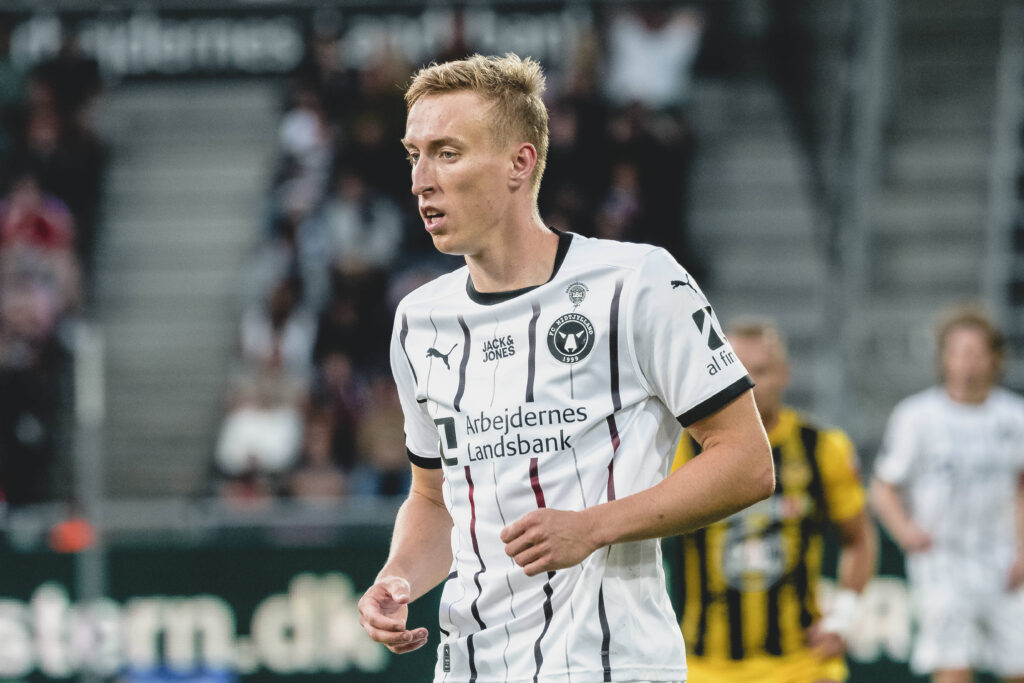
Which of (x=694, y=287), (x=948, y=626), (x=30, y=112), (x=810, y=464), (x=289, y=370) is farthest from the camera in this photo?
(x=30, y=112)

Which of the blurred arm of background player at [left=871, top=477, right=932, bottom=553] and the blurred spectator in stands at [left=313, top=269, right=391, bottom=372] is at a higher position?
the blurred spectator in stands at [left=313, top=269, right=391, bottom=372]

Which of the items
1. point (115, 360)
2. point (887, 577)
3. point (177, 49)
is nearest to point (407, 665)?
point (887, 577)

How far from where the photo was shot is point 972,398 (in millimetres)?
8000

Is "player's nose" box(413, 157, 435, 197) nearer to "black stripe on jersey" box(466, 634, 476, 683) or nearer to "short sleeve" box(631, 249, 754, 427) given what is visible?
"short sleeve" box(631, 249, 754, 427)

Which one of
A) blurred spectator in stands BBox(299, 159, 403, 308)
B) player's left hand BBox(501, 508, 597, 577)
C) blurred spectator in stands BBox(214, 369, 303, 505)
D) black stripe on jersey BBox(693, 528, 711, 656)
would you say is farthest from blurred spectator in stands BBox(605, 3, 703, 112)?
player's left hand BBox(501, 508, 597, 577)

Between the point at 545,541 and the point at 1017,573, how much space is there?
5684mm

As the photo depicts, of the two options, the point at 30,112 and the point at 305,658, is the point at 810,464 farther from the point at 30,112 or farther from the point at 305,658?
the point at 30,112

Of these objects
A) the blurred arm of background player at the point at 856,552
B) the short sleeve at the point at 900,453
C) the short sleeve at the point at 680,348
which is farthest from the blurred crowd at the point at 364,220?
the short sleeve at the point at 680,348

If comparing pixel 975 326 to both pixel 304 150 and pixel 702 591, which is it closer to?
pixel 702 591

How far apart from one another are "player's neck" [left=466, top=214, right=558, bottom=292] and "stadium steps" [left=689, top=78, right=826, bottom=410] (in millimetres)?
8089

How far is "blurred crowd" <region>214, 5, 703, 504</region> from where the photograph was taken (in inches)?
397

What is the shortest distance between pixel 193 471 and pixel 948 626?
21.4 feet

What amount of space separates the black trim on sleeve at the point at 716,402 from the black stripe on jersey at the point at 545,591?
0.34 metres

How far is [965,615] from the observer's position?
26.1 ft
